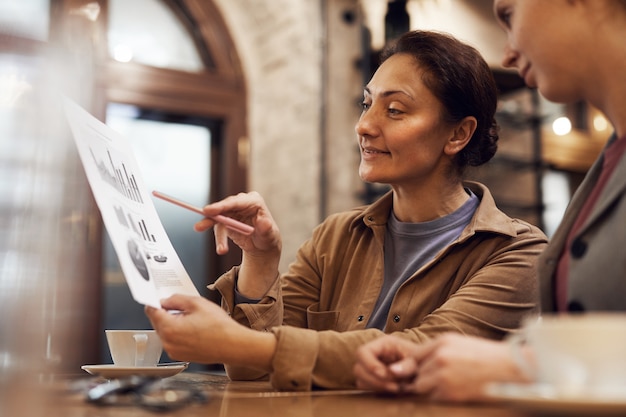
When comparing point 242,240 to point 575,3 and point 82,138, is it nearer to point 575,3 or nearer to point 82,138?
point 82,138

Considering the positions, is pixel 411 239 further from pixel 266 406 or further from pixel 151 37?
pixel 151 37

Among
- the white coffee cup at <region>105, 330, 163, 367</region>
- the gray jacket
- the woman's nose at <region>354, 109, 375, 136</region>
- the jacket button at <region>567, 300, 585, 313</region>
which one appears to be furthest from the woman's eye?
the white coffee cup at <region>105, 330, 163, 367</region>

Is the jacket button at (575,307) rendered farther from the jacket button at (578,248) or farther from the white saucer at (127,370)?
the white saucer at (127,370)

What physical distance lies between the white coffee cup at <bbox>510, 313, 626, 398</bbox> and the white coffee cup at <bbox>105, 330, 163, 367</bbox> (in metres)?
0.81

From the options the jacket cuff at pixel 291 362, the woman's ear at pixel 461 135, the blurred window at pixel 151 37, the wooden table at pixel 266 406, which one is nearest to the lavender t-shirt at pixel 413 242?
the woman's ear at pixel 461 135

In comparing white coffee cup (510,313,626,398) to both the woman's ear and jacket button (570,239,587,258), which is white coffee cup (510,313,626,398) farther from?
the woman's ear

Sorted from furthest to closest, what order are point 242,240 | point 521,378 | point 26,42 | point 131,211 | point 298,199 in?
point 298,199 < point 26,42 < point 242,240 < point 131,211 < point 521,378

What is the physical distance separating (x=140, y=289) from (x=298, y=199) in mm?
3236

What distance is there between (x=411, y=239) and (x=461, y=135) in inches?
A: 11.8

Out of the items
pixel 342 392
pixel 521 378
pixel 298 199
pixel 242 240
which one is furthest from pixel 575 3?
pixel 298 199

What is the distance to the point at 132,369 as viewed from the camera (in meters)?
1.23

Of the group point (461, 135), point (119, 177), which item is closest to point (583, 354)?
point (119, 177)

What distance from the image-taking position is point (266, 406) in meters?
0.93

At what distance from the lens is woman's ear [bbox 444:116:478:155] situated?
69.2 inches
